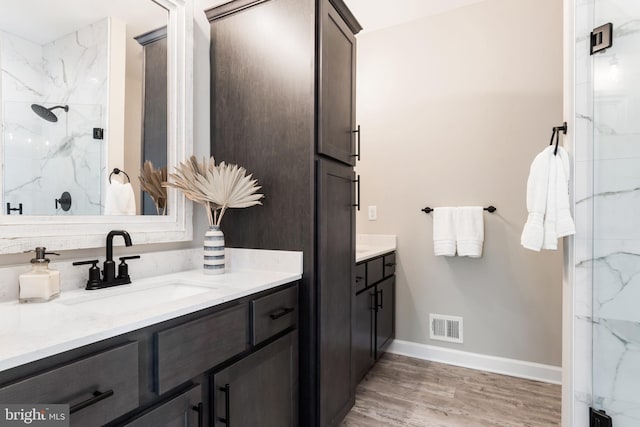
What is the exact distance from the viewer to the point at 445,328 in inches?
99.7

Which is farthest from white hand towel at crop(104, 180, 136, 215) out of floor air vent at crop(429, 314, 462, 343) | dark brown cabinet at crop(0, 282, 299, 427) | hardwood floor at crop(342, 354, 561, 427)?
floor air vent at crop(429, 314, 462, 343)

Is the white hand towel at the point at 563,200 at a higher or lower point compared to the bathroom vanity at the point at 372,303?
higher

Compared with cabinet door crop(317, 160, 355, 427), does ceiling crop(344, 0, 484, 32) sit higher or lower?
higher

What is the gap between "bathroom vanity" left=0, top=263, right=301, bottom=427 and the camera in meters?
0.65

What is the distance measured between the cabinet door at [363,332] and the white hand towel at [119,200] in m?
1.22

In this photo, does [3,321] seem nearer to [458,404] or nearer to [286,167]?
[286,167]

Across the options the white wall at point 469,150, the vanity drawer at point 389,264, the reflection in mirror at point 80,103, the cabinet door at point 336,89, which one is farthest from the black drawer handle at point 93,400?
the white wall at point 469,150

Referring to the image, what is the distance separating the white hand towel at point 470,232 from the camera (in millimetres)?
2352

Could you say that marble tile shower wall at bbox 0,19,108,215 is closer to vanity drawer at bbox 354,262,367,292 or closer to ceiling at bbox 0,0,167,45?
ceiling at bbox 0,0,167,45

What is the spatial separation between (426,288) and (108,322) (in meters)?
2.31

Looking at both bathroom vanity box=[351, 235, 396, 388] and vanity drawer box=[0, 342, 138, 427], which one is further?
bathroom vanity box=[351, 235, 396, 388]

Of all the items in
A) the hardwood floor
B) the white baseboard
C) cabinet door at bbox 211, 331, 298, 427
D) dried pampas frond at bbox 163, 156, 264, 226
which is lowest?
the hardwood floor
